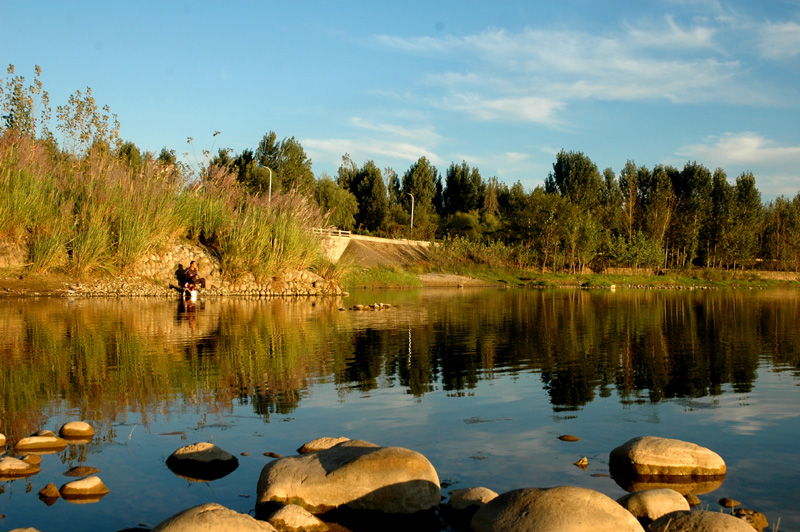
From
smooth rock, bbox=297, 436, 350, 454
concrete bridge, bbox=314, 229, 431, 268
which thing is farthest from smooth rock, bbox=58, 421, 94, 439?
concrete bridge, bbox=314, 229, 431, 268

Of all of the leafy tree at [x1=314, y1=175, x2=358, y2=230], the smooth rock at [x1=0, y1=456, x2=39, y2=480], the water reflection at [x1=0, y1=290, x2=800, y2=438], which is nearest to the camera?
the smooth rock at [x1=0, y1=456, x2=39, y2=480]

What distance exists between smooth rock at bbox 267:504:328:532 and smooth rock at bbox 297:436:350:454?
143 cm

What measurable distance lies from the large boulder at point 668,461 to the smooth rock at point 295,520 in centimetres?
274

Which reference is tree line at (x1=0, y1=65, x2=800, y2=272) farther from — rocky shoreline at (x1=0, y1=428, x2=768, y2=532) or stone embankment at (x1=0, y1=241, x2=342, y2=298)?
rocky shoreline at (x1=0, y1=428, x2=768, y2=532)

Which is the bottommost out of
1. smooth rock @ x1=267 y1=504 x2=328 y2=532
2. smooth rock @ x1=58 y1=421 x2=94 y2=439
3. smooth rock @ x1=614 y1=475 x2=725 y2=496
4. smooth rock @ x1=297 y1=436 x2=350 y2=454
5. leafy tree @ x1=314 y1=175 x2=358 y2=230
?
smooth rock @ x1=614 y1=475 x2=725 y2=496

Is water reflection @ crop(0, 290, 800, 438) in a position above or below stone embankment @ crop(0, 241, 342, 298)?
below

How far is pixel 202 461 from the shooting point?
5766 mm

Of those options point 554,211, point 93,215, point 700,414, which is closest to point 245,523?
point 700,414

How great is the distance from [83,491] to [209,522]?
173 cm

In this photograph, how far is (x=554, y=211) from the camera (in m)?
61.9

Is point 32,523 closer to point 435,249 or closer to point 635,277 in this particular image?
point 435,249

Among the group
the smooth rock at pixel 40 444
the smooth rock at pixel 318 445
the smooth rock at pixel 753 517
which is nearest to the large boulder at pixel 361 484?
the smooth rock at pixel 318 445

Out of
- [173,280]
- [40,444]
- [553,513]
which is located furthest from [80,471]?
[173,280]

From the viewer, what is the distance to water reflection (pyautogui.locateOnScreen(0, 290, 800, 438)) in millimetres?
8531
